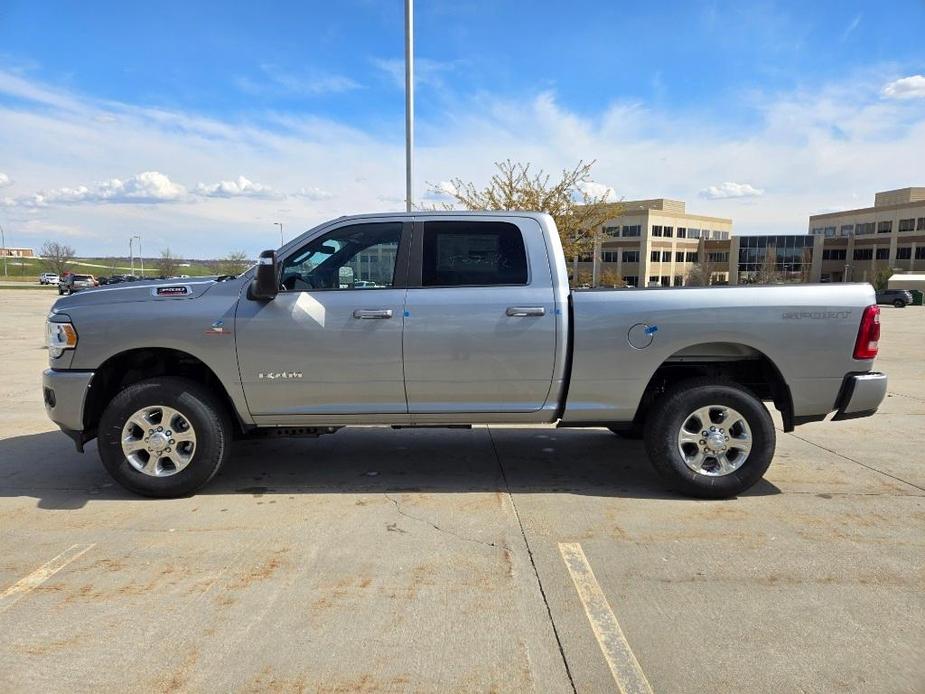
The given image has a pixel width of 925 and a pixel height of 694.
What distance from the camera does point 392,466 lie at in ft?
17.6

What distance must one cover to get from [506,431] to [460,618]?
360 centimetres

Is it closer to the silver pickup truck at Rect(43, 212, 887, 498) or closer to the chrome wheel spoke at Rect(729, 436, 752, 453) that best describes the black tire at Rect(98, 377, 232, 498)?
the silver pickup truck at Rect(43, 212, 887, 498)

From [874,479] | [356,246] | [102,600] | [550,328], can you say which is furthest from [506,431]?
[102,600]

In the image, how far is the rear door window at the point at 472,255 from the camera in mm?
4593

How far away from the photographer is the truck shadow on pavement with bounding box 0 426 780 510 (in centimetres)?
482

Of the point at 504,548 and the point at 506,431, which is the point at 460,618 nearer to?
the point at 504,548

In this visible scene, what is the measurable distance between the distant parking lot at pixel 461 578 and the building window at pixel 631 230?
82.6m

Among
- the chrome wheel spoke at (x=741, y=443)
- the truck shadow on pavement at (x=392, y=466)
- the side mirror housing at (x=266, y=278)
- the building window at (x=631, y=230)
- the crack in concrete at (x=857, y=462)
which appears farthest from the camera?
the building window at (x=631, y=230)

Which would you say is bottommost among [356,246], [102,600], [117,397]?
[102,600]

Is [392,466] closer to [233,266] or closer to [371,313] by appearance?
[371,313]

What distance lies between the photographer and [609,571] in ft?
11.5

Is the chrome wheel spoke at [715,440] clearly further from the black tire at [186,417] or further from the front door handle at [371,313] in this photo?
the black tire at [186,417]

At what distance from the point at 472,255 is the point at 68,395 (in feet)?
9.78

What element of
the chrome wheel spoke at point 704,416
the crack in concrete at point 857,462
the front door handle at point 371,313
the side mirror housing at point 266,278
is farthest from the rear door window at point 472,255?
the crack in concrete at point 857,462
